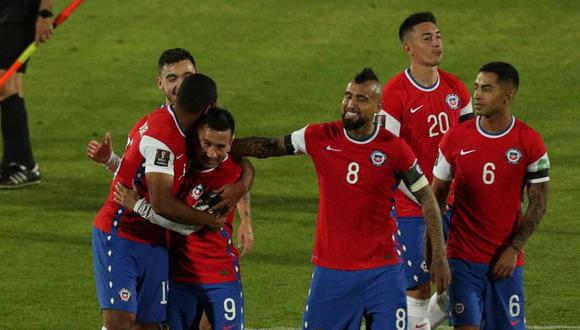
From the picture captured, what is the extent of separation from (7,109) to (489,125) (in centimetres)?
692

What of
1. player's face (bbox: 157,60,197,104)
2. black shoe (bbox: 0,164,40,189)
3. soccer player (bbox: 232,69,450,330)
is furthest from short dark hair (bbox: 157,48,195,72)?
black shoe (bbox: 0,164,40,189)

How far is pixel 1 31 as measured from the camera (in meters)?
14.3

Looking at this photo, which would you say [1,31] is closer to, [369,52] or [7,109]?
[7,109]

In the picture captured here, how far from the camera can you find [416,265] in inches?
374

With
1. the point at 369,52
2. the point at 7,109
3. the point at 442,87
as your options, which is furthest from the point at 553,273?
the point at 369,52

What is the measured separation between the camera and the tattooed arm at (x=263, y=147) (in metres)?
8.33

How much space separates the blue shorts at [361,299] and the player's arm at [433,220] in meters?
0.23

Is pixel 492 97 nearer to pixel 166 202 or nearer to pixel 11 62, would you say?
pixel 166 202

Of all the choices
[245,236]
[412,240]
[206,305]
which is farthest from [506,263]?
[206,305]

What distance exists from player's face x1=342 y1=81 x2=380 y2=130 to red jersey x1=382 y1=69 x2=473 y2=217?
1.50 metres

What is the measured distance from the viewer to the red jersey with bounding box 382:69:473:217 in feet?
31.3

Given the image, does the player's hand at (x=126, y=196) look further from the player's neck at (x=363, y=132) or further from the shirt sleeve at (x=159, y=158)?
the player's neck at (x=363, y=132)

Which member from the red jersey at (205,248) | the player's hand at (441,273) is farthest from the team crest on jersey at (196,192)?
the player's hand at (441,273)

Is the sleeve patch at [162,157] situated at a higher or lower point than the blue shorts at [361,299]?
higher
